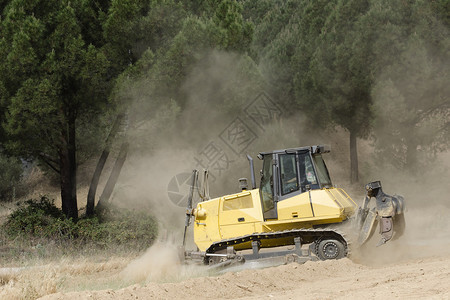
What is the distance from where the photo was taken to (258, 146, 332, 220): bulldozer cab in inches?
401

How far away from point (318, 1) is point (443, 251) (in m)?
18.1

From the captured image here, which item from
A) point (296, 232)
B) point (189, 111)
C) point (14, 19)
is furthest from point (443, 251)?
point (14, 19)

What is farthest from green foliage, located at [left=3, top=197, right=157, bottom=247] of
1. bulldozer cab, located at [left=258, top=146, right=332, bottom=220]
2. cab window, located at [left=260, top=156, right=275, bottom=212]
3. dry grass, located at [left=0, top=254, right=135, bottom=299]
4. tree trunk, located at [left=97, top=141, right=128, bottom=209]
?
bulldozer cab, located at [left=258, top=146, right=332, bottom=220]

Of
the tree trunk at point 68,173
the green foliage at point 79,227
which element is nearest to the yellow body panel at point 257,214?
the green foliage at point 79,227

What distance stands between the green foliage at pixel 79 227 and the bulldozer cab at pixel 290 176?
20.2 feet

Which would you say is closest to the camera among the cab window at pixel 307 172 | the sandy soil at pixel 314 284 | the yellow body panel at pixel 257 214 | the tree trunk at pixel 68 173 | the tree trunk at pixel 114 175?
the sandy soil at pixel 314 284

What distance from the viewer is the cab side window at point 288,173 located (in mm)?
10227

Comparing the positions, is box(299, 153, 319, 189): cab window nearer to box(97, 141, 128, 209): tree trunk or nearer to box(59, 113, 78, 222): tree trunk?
box(97, 141, 128, 209): tree trunk

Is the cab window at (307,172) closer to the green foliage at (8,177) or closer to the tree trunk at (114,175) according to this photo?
the tree trunk at (114,175)

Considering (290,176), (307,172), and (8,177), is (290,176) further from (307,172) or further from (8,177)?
(8,177)

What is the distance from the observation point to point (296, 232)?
10.0 m

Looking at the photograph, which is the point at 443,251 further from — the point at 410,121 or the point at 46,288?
the point at 410,121

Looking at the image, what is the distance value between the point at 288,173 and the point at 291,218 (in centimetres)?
89

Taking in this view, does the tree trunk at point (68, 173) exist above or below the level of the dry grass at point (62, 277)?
above
